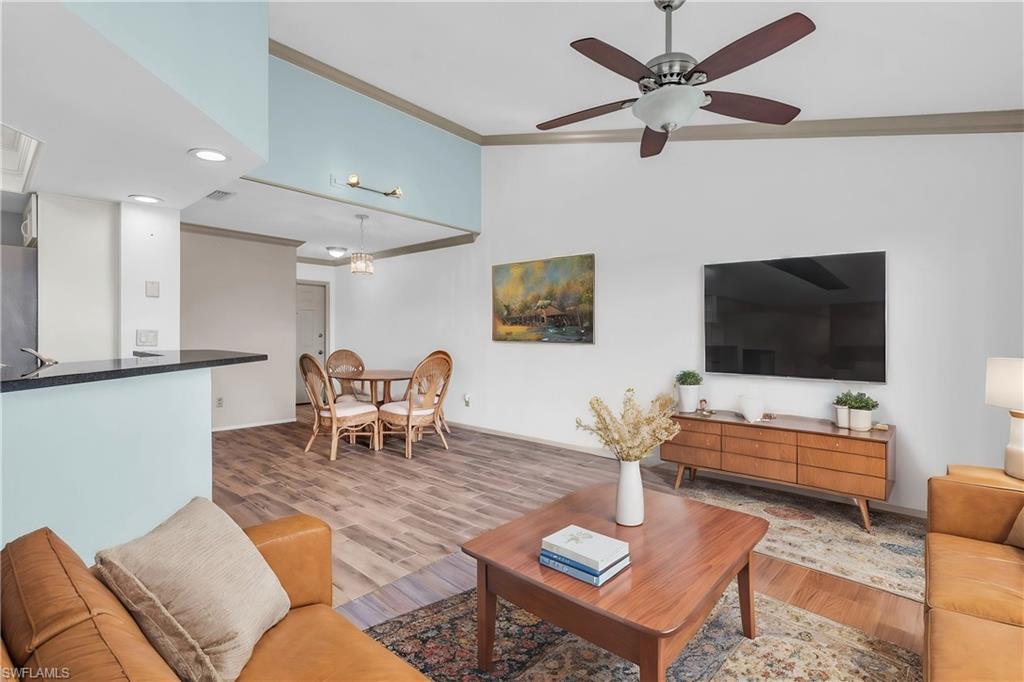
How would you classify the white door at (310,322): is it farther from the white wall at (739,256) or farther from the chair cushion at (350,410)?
the chair cushion at (350,410)

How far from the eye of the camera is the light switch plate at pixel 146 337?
12.0 ft

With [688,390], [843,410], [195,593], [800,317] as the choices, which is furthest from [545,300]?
[195,593]

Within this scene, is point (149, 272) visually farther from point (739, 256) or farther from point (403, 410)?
point (739, 256)

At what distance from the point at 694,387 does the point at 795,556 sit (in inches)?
60.2

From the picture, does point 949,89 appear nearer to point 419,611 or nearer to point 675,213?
point 675,213

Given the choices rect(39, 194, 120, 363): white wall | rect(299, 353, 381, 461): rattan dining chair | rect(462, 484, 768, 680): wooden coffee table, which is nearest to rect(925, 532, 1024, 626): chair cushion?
rect(462, 484, 768, 680): wooden coffee table

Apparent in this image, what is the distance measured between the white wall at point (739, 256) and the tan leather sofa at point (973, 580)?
124 cm

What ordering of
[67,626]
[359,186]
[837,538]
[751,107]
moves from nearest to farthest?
[67,626] → [751,107] → [837,538] → [359,186]

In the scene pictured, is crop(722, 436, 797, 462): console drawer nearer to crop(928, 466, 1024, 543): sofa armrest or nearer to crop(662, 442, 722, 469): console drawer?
crop(662, 442, 722, 469): console drawer

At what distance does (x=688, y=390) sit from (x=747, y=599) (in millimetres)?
2209

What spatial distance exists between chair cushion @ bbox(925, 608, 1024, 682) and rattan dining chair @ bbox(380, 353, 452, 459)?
4147 millimetres

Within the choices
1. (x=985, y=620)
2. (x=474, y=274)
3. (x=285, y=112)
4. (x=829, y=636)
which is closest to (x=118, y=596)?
(x=985, y=620)

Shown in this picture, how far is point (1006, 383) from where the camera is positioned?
2395 mm

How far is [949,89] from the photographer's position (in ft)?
9.55
